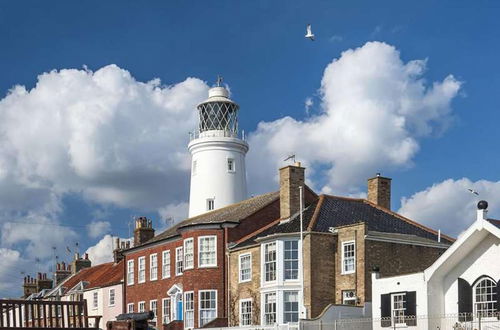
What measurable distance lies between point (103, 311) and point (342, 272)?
24903 mm

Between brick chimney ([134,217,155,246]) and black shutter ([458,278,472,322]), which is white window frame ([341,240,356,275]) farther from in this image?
brick chimney ([134,217,155,246])

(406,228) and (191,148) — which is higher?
(191,148)

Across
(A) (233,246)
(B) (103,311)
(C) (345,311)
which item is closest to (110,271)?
(B) (103,311)

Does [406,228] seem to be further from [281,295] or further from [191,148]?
[191,148]

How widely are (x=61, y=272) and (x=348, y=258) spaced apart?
45927 mm

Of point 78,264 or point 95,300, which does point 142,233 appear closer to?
point 95,300

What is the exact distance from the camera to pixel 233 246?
48.5 m

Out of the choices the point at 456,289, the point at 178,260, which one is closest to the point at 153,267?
the point at 178,260

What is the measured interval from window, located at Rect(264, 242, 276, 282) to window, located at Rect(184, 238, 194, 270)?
624 cm

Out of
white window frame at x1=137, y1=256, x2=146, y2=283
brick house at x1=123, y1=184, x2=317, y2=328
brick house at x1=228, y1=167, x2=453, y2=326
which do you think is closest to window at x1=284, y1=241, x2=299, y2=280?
brick house at x1=228, y1=167, x2=453, y2=326

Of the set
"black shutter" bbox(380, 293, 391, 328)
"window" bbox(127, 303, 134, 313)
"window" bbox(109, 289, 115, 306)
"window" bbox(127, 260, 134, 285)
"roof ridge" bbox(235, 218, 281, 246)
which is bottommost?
"window" bbox(127, 303, 134, 313)

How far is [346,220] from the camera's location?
154 feet

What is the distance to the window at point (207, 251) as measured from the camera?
49.0 meters

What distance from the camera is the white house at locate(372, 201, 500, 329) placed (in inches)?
1300
